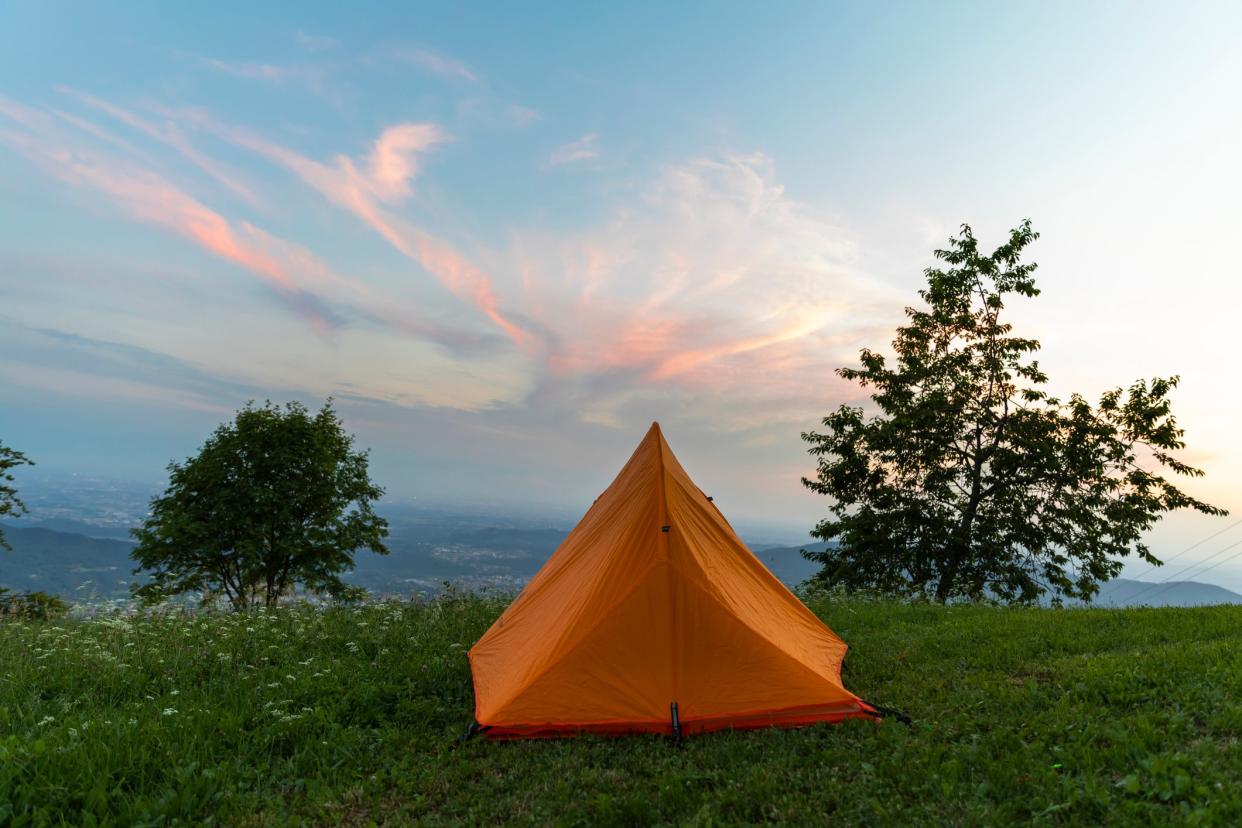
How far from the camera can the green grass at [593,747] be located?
4859 millimetres

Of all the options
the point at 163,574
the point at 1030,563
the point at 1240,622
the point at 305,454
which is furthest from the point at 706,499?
the point at 163,574

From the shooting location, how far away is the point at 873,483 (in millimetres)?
22484

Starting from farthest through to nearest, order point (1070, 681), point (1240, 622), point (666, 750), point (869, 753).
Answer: point (1240, 622) → point (1070, 681) → point (666, 750) → point (869, 753)

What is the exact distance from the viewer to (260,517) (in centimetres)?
2781

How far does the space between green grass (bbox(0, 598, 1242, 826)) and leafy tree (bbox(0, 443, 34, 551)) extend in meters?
26.1

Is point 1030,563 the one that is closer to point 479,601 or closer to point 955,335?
point 955,335

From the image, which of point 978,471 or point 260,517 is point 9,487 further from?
point 978,471

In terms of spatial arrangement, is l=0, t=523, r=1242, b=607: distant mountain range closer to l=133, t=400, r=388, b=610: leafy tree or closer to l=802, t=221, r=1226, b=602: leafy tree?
l=133, t=400, r=388, b=610: leafy tree

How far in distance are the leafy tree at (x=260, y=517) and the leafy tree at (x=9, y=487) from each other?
18.4 feet

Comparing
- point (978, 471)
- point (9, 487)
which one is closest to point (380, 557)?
point (9, 487)

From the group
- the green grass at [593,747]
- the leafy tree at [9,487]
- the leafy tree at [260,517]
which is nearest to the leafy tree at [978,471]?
the green grass at [593,747]

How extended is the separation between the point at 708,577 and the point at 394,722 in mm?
4121

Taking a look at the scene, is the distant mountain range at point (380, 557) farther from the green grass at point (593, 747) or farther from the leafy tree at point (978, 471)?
the green grass at point (593, 747)

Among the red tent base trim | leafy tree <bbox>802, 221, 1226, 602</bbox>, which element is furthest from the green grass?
leafy tree <bbox>802, 221, 1226, 602</bbox>
